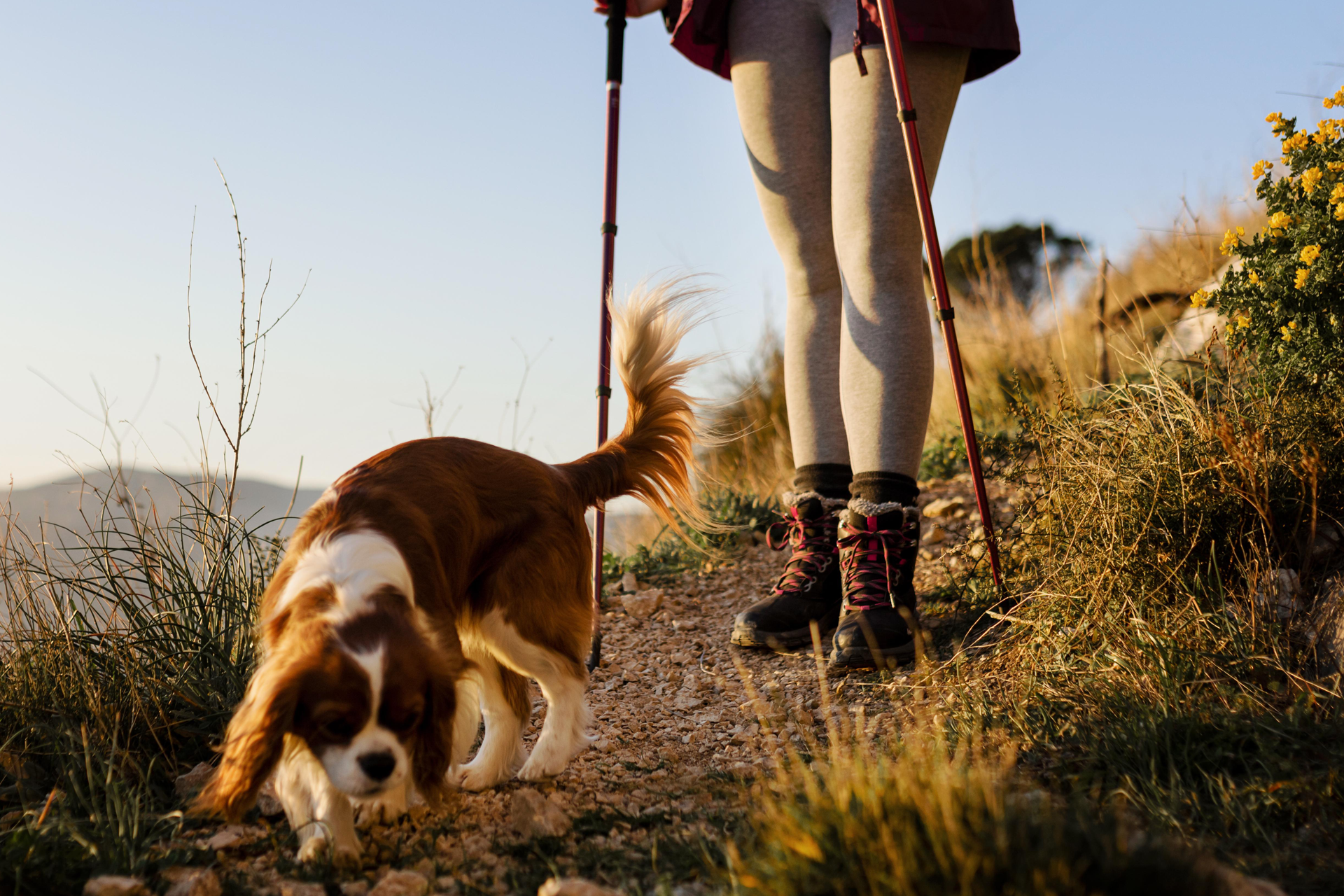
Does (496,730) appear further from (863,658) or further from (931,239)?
(931,239)

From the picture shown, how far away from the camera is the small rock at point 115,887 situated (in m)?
1.66

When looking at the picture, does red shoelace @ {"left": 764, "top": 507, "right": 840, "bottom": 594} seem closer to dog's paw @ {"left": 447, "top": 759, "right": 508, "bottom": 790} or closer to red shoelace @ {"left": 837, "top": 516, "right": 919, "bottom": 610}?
red shoelace @ {"left": 837, "top": 516, "right": 919, "bottom": 610}

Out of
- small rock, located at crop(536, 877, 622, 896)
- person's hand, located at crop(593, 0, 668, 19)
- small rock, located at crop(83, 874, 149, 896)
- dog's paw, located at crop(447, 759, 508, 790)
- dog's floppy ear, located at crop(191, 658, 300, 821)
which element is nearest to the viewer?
small rock, located at crop(536, 877, 622, 896)

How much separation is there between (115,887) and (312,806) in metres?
0.39

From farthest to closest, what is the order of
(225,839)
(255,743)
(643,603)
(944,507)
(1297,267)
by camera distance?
(944,507), (643,603), (1297,267), (225,839), (255,743)

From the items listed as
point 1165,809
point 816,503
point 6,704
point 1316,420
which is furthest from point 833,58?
point 6,704

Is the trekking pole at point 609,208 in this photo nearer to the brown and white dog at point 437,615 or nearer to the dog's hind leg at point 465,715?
the brown and white dog at point 437,615

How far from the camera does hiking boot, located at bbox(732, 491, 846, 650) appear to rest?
3.23m

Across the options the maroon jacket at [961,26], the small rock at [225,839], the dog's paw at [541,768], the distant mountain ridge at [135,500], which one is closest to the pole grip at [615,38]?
the maroon jacket at [961,26]

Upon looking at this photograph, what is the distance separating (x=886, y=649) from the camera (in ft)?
9.37

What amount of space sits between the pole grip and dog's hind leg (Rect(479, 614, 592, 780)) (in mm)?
2391

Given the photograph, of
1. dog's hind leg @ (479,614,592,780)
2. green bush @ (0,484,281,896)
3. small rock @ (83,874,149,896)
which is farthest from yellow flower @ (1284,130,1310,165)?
small rock @ (83,874,149,896)

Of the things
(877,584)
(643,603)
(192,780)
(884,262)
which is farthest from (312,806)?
(643,603)

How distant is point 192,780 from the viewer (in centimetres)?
229
